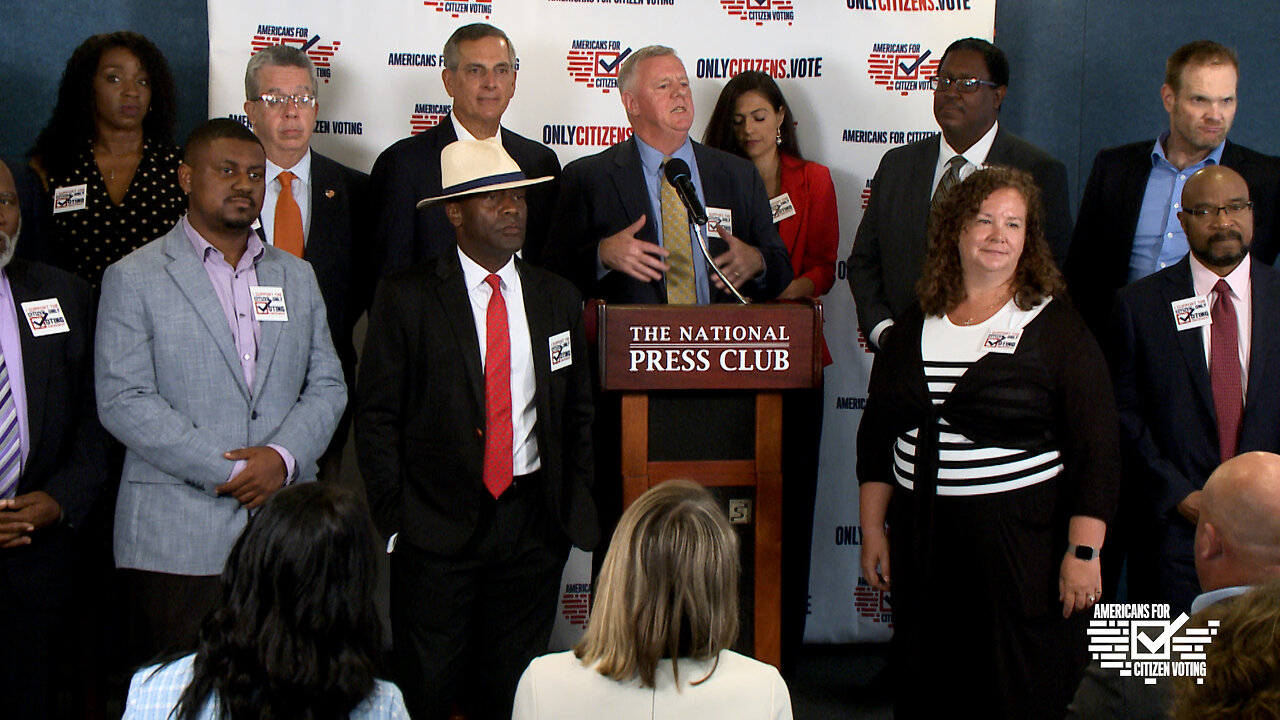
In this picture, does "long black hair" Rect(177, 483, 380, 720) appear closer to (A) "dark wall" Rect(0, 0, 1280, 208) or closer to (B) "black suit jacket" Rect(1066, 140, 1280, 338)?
(B) "black suit jacket" Rect(1066, 140, 1280, 338)

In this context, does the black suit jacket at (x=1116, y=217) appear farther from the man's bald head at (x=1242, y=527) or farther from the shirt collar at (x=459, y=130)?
the shirt collar at (x=459, y=130)

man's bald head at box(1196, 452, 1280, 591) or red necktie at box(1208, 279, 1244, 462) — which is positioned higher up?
red necktie at box(1208, 279, 1244, 462)

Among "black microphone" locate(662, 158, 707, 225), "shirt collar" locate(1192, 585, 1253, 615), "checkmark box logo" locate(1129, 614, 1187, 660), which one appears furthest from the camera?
"black microphone" locate(662, 158, 707, 225)

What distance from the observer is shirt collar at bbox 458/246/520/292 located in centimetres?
304

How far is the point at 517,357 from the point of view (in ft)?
9.93

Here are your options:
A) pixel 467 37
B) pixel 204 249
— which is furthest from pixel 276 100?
pixel 204 249

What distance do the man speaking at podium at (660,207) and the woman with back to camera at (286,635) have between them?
180 centimetres

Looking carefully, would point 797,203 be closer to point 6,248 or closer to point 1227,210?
point 1227,210

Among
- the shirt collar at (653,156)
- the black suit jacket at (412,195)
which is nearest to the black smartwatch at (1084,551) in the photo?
the shirt collar at (653,156)

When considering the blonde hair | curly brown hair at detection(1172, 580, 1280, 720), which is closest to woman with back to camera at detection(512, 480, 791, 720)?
the blonde hair

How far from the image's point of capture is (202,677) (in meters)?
1.72

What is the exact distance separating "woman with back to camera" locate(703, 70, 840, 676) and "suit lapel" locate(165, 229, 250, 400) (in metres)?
1.96

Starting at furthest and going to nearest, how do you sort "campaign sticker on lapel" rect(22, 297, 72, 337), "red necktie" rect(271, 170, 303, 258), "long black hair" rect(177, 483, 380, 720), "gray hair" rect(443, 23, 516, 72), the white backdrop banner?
1. the white backdrop banner
2. "gray hair" rect(443, 23, 516, 72)
3. "red necktie" rect(271, 170, 303, 258)
4. "campaign sticker on lapel" rect(22, 297, 72, 337)
5. "long black hair" rect(177, 483, 380, 720)

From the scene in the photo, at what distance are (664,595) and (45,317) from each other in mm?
1976
